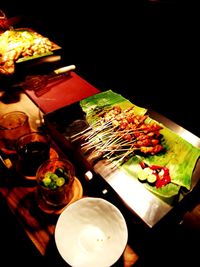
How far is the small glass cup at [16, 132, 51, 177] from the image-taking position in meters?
2.10

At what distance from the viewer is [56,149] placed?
8.11 ft

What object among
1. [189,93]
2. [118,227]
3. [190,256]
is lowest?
[190,256]

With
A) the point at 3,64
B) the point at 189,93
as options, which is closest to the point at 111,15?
the point at 189,93

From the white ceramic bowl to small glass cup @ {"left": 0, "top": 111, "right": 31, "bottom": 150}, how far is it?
106 cm

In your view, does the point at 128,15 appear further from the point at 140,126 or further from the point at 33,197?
the point at 33,197

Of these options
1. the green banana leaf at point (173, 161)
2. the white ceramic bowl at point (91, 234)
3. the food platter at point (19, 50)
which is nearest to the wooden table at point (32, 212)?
the white ceramic bowl at point (91, 234)

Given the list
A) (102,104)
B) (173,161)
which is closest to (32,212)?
(173,161)

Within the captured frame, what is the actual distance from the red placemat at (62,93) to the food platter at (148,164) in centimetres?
39

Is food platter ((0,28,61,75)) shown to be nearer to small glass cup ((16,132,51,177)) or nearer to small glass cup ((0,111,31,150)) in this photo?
small glass cup ((0,111,31,150))

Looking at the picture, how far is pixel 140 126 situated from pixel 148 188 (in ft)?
2.44

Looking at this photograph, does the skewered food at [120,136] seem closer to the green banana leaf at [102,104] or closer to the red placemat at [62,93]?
the green banana leaf at [102,104]

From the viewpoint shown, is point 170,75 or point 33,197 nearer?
point 33,197

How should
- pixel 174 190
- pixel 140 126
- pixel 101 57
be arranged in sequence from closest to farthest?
1. pixel 174 190
2. pixel 140 126
3. pixel 101 57

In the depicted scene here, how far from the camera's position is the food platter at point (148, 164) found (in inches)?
71.1
